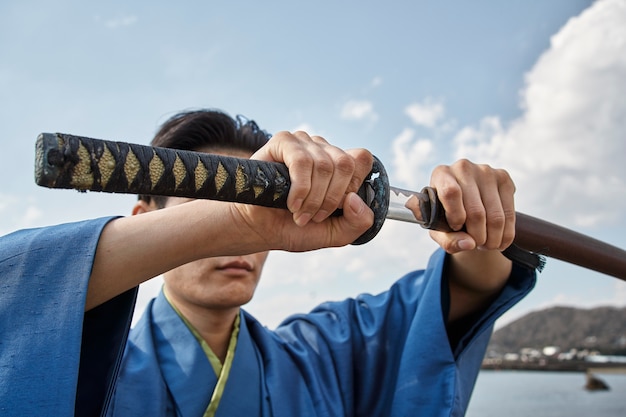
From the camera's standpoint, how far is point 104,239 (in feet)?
4.15

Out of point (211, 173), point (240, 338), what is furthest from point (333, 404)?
point (211, 173)

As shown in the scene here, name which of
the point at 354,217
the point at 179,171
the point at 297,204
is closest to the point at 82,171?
the point at 179,171

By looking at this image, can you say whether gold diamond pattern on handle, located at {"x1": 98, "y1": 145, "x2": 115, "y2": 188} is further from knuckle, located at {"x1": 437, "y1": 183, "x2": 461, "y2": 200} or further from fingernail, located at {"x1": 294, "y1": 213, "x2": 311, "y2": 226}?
knuckle, located at {"x1": 437, "y1": 183, "x2": 461, "y2": 200}

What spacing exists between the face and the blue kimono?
0.49 ft

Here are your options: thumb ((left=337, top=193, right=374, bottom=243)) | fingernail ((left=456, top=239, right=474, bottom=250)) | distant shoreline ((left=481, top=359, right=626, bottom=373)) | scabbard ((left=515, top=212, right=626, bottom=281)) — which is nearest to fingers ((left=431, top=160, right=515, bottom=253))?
fingernail ((left=456, top=239, right=474, bottom=250))

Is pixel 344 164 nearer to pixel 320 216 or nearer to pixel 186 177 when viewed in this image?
pixel 320 216

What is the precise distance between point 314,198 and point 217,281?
3.49 feet

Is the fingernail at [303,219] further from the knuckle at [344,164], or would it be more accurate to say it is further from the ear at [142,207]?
the ear at [142,207]

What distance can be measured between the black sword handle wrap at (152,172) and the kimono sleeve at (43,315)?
354 millimetres

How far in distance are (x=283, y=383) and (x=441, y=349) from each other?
1.99 ft

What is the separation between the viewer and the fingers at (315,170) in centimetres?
112

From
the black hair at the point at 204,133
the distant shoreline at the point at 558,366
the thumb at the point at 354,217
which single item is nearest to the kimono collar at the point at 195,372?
the black hair at the point at 204,133

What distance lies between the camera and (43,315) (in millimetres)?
1203

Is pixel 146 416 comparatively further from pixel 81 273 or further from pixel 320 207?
pixel 320 207
